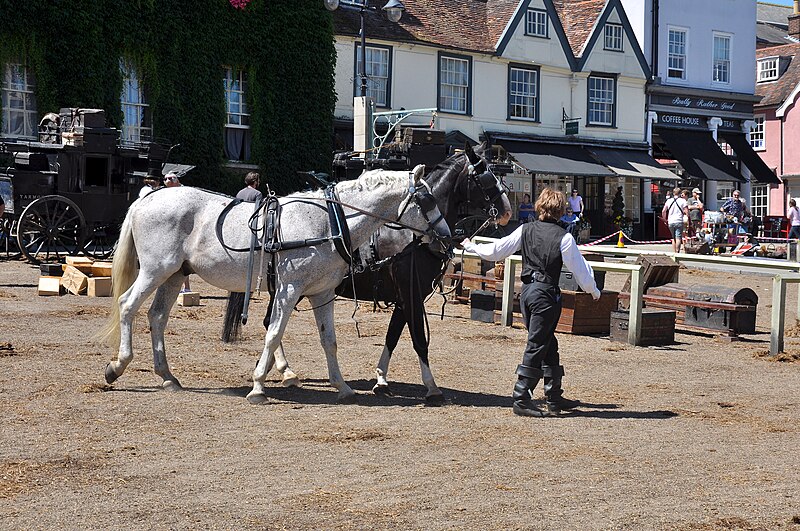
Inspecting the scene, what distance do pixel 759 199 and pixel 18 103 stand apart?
3359 centimetres

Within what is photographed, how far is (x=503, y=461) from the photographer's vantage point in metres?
7.16

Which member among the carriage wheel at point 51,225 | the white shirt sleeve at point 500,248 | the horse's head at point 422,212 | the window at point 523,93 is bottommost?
the carriage wheel at point 51,225

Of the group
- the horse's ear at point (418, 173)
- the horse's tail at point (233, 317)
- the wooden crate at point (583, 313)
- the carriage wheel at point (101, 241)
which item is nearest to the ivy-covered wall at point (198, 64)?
the carriage wheel at point (101, 241)

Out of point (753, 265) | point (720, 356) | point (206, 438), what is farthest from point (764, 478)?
point (753, 265)

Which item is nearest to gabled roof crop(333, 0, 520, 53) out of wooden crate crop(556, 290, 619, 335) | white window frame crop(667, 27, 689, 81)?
white window frame crop(667, 27, 689, 81)

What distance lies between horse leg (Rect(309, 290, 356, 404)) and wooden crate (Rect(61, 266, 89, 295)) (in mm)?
A: 7851

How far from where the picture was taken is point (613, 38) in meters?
40.7

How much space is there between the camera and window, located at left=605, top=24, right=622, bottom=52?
40.6 meters

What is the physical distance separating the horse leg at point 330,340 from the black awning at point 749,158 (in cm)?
3829

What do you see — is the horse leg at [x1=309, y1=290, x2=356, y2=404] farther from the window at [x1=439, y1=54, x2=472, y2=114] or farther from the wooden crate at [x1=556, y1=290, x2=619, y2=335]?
the window at [x1=439, y1=54, x2=472, y2=114]

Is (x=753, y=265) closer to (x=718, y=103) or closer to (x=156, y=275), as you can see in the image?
(x=156, y=275)

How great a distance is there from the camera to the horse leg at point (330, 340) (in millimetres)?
9305

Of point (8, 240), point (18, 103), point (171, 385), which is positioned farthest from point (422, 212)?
point (18, 103)

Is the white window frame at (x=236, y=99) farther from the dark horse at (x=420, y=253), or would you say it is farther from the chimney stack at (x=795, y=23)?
the chimney stack at (x=795, y=23)
